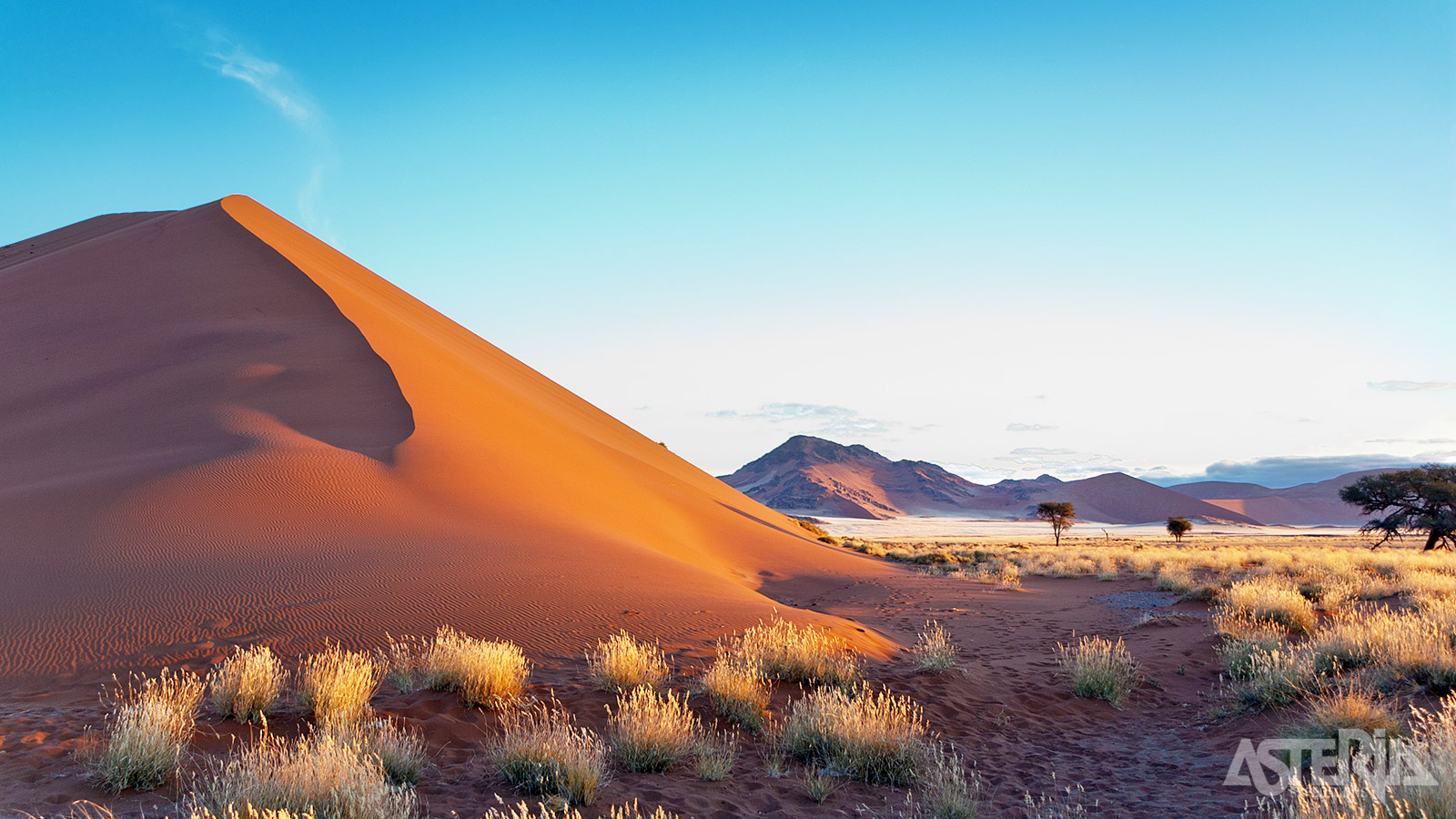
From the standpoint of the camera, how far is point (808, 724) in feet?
21.4

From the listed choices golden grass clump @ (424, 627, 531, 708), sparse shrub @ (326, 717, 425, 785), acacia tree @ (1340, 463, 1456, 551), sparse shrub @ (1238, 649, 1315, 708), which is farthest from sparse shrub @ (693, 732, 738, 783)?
acacia tree @ (1340, 463, 1456, 551)

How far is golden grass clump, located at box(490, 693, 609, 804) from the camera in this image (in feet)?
16.6

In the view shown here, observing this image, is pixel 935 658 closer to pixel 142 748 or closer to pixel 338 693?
pixel 338 693

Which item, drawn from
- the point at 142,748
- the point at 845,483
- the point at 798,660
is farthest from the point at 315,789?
the point at 845,483

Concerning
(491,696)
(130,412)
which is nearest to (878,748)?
(491,696)

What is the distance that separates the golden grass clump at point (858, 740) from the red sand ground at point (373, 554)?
364mm

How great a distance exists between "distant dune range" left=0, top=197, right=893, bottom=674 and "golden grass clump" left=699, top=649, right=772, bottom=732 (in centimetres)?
252

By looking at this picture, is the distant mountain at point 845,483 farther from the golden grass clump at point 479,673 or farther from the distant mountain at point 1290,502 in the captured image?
the golden grass clump at point 479,673

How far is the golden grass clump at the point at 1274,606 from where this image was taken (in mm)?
11188

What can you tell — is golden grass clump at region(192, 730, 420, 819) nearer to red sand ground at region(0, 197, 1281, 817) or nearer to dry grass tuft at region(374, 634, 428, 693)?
red sand ground at region(0, 197, 1281, 817)

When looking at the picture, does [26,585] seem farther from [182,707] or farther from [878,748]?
[878,748]

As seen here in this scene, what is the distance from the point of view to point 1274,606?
38.1 ft

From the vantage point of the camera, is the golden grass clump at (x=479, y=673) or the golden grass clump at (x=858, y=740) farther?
the golden grass clump at (x=479, y=673)

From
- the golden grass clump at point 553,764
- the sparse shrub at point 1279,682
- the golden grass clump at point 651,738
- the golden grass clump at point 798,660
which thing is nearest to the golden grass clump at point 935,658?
the golden grass clump at point 798,660
